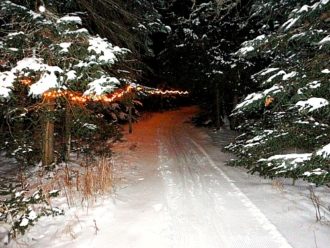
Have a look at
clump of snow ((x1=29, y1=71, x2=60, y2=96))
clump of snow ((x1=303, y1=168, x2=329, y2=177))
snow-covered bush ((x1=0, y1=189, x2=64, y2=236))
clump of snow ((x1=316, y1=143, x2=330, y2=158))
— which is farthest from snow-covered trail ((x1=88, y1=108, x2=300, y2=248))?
clump of snow ((x1=29, y1=71, x2=60, y2=96))

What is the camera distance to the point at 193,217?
17.5 ft

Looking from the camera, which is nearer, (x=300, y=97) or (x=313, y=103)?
(x=313, y=103)

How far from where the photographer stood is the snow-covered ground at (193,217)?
457 centimetres

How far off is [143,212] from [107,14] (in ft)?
20.7

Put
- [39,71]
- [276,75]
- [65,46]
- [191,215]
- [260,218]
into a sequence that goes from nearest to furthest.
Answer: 1. [260,218]
2. [191,215]
3. [276,75]
4. [65,46]
5. [39,71]

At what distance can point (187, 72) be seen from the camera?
19.1 m

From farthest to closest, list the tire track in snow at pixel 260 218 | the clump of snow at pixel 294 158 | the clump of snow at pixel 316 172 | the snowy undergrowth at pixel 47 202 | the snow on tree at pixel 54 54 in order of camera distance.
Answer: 1. the snow on tree at pixel 54 54
2. the clump of snow at pixel 294 158
3. the snowy undergrowth at pixel 47 202
4. the clump of snow at pixel 316 172
5. the tire track in snow at pixel 260 218

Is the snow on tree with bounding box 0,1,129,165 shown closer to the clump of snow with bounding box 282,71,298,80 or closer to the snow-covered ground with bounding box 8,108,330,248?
the snow-covered ground with bounding box 8,108,330,248

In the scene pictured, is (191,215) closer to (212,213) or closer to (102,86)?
(212,213)

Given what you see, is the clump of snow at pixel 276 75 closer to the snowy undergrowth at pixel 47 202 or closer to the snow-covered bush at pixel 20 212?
the snowy undergrowth at pixel 47 202

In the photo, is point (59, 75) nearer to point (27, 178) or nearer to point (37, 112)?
point (37, 112)

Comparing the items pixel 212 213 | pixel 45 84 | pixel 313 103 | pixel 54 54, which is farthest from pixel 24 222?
pixel 313 103

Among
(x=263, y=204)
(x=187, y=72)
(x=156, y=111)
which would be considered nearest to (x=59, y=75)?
Answer: (x=263, y=204)

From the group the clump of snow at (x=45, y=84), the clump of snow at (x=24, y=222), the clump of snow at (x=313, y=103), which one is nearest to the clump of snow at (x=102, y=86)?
the clump of snow at (x=45, y=84)
